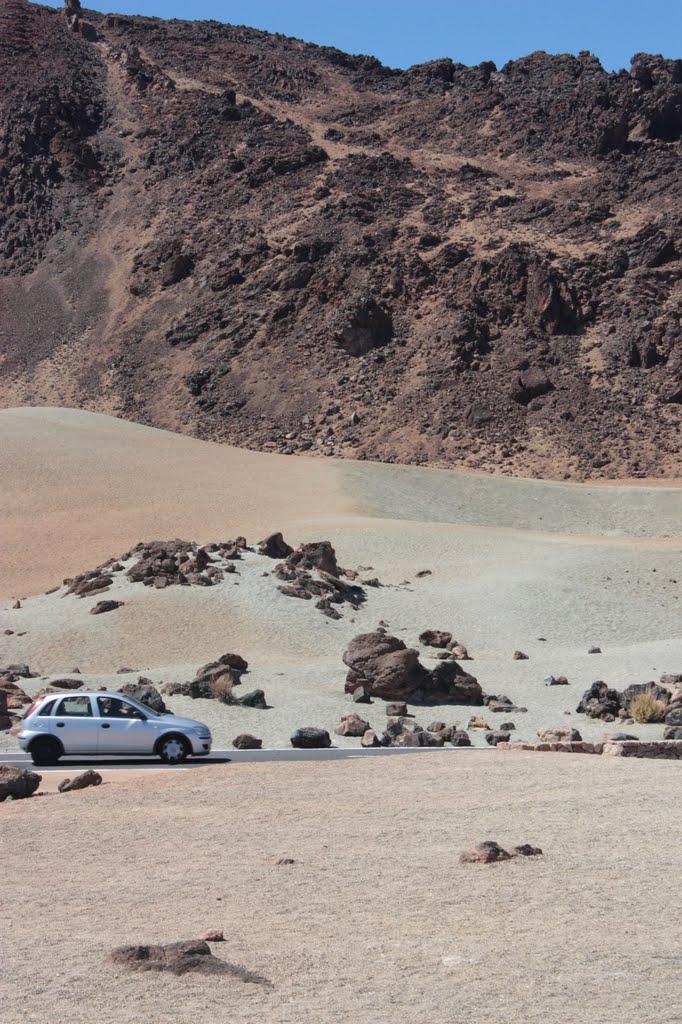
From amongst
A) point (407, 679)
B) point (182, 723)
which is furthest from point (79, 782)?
point (407, 679)

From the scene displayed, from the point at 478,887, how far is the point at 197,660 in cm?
1875

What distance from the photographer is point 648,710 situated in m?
20.1

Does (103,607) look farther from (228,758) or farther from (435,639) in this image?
(228,758)

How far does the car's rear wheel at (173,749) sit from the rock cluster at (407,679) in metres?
7.01

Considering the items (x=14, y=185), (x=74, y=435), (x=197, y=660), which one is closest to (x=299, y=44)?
(x=14, y=185)

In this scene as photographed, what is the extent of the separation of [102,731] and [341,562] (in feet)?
69.5

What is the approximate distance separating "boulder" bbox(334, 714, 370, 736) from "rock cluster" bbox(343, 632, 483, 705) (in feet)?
9.84

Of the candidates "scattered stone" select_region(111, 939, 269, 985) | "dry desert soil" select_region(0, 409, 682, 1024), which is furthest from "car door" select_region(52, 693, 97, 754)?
"scattered stone" select_region(111, 939, 269, 985)

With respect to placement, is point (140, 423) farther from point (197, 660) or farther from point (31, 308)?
point (197, 660)

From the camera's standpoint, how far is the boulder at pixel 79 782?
43.7 ft

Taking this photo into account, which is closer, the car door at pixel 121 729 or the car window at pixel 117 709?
the car door at pixel 121 729

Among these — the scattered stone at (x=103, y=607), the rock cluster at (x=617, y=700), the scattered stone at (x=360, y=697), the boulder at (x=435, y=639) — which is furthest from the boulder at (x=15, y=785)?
the scattered stone at (x=103, y=607)

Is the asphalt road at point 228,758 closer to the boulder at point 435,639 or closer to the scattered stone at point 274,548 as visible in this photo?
the boulder at point 435,639

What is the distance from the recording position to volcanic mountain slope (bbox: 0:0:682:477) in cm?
6844
